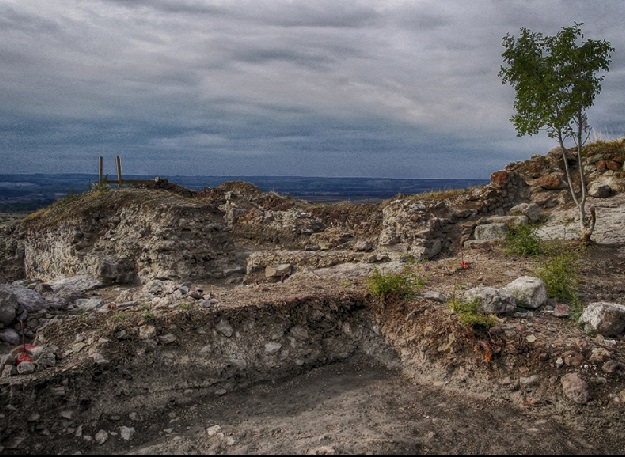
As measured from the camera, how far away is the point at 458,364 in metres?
6.41

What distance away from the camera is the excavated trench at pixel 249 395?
5.16 m

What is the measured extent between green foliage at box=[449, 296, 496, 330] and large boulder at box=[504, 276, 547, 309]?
2.60ft

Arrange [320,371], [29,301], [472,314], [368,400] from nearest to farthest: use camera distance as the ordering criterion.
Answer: [368,400] < [472,314] < [320,371] < [29,301]

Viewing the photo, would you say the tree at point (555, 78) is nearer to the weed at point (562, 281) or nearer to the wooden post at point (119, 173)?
the weed at point (562, 281)

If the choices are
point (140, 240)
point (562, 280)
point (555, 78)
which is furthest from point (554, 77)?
point (140, 240)

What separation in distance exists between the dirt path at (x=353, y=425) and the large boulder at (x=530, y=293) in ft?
6.51

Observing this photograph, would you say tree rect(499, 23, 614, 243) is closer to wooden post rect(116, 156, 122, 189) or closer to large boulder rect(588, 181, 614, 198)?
large boulder rect(588, 181, 614, 198)

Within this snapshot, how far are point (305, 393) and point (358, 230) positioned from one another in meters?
10.4

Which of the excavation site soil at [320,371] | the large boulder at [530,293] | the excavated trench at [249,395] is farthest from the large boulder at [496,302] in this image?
the excavated trench at [249,395]

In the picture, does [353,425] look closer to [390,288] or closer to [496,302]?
[390,288]

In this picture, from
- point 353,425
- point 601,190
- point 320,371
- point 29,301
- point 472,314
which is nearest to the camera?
point 353,425

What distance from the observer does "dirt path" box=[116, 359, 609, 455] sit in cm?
500

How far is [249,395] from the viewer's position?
6.42m

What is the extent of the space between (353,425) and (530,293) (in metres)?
3.48
